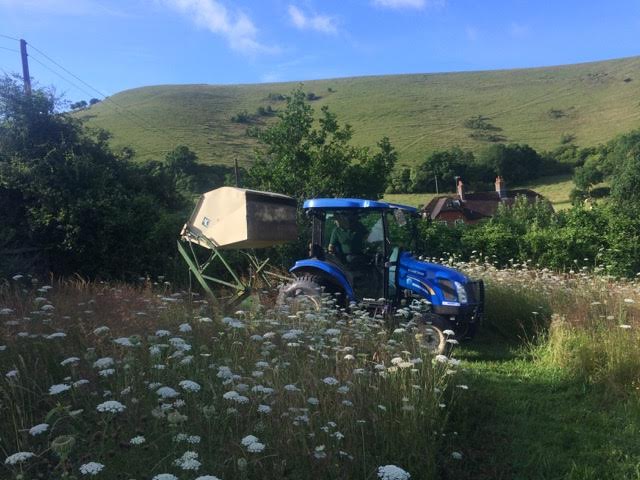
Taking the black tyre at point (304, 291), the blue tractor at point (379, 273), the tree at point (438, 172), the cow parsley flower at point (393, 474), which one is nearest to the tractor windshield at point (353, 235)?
the blue tractor at point (379, 273)

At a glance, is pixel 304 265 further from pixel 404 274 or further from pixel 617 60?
pixel 617 60

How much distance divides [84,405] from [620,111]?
9032 cm

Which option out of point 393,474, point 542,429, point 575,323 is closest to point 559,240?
point 575,323

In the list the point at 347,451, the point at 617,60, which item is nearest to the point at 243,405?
the point at 347,451

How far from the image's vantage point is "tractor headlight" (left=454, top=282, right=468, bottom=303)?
23.8ft

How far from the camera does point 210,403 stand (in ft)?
12.1

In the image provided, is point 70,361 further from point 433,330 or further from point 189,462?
point 433,330

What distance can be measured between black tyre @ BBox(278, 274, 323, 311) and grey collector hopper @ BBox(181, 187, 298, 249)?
0.68 metres

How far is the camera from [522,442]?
4.43 meters

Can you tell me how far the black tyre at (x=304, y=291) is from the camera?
706 cm

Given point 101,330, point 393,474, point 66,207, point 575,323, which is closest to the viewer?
point 393,474

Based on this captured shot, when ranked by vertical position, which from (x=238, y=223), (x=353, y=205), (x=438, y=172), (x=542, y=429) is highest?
(x=438, y=172)

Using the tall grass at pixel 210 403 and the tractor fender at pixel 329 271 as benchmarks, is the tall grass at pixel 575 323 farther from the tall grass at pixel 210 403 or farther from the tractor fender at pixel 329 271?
the tractor fender at pixel 329 271

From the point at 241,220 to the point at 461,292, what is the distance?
319 centimetres
